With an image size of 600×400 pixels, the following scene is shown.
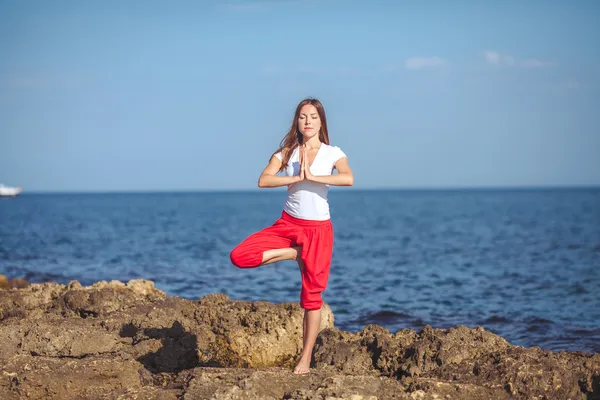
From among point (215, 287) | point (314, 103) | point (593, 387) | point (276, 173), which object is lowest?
point (215, 287)

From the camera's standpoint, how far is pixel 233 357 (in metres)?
7.96

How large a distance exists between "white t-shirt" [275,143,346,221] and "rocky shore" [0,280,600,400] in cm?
138

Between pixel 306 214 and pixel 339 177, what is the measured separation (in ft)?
1.49

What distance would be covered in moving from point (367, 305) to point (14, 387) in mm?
11045

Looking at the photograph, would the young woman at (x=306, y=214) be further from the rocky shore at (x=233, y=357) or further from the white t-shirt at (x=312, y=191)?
the rocky shore at (x=233, y=357)

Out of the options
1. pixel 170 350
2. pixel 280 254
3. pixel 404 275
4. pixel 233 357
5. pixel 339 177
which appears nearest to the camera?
pixel 339 177

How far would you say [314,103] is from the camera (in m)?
6.46

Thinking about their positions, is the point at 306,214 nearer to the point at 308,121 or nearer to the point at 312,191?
the point at 312,191

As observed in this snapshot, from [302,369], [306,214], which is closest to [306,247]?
[306,214]

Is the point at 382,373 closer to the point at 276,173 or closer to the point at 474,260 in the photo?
the point at 276,173

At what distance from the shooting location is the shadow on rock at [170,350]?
701 centimetres

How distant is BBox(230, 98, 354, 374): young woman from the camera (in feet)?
20.2

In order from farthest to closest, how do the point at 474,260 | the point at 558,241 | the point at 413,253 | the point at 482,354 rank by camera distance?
the point at 558,241, the point at 413,253, the point at 474,260, the point at 482,354

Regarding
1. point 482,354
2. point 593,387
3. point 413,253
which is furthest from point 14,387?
point 413,253
